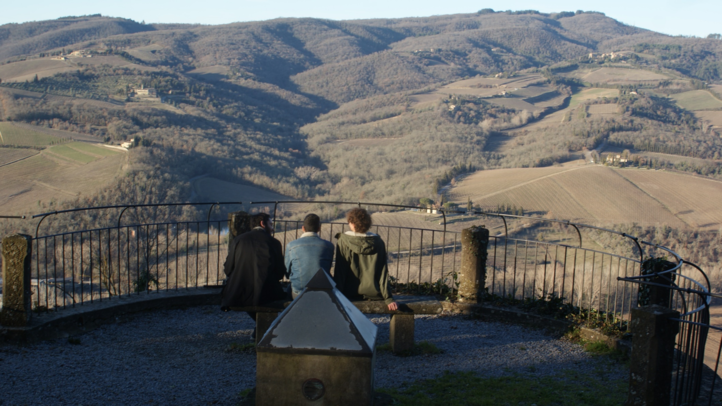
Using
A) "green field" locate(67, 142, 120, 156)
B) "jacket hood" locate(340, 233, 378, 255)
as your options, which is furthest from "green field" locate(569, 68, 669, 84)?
"jacket hood" locate(340, 233, 378, 255)

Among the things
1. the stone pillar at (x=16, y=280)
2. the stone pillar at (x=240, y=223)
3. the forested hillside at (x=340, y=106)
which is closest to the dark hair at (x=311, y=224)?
the stone pillar at (x=240, y=223)

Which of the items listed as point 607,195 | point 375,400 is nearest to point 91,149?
point 607,195

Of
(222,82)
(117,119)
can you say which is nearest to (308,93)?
(222,82)

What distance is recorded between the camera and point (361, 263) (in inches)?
239

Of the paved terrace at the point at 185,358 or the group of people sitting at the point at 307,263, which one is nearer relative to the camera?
the paved terrace at the point at 185,358

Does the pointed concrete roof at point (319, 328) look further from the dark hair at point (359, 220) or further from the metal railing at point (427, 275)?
the dark hair at point (359, 220)

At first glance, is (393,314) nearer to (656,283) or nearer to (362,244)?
(362,244)

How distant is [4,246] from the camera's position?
234 inches

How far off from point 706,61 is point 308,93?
129 meters

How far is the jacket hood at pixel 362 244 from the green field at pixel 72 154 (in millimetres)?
63702

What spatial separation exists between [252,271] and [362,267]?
1.23 metres

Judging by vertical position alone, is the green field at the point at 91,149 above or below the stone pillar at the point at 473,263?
below

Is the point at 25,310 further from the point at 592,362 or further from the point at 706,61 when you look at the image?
the point at 706,61

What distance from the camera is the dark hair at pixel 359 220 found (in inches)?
235
